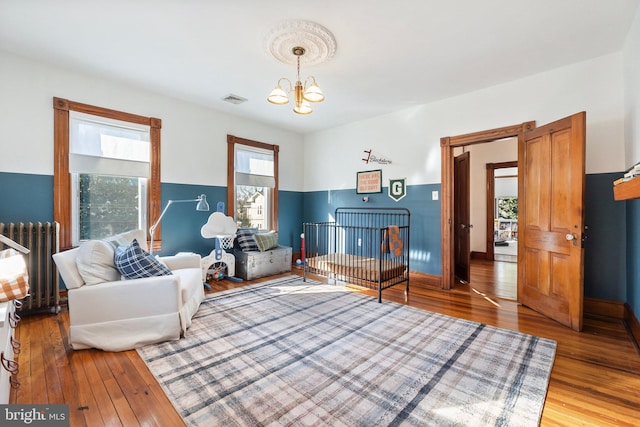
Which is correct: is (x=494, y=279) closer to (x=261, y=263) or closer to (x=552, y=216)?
(x=552, y=216)

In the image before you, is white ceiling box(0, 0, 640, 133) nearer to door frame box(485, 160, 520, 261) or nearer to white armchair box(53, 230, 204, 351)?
white armchair box(53, 230, 204, 351)

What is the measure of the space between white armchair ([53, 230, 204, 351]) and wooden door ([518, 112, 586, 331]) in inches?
140

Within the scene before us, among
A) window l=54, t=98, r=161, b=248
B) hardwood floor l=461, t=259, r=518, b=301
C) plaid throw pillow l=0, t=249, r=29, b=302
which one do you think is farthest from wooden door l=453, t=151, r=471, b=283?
plaid throw pillow l=0, t=249, r=29, b=302

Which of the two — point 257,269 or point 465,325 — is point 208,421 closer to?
point 465,325

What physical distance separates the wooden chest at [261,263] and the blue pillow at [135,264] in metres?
2.04

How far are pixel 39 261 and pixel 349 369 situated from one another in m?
3.23

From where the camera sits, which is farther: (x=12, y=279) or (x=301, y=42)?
(x=301, y=42)

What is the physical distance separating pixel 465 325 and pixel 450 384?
108 centimetres

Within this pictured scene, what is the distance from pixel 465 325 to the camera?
2.72m

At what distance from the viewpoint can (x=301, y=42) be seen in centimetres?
260

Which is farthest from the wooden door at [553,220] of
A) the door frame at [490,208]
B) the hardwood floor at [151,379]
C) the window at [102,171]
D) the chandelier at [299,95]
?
the window at [102,171]

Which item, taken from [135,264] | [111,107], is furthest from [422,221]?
[111,107]

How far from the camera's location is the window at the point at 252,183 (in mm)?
4840

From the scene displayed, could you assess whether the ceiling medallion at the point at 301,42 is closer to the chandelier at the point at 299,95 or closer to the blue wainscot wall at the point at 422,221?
the chandelier at the point at 299,95
